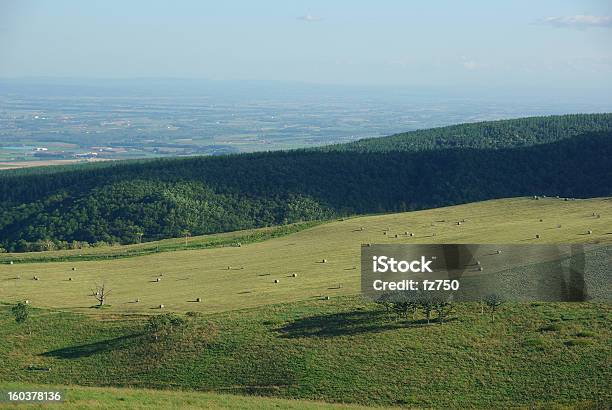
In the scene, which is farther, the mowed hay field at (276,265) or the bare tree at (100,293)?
the mowed hay field at (276,265)

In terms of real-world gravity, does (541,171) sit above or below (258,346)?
above

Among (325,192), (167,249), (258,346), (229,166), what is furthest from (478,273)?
(229,166)

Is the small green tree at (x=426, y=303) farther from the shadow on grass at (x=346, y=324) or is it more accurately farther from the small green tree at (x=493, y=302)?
the small green tree at (x=493, y=302)

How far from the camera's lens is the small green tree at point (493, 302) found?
226 ft

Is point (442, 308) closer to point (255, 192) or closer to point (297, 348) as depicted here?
point (297, 348)

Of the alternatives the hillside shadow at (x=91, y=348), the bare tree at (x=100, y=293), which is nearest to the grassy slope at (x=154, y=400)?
the hillside shadow at (x=91, y=348)

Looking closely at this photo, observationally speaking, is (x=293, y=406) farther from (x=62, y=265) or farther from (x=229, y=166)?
(x=229, y=166)

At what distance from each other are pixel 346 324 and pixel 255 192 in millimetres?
113988

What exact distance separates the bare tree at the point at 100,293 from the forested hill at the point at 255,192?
202 feet

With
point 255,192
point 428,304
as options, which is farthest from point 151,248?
point 428,304

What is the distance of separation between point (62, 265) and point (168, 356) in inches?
1913

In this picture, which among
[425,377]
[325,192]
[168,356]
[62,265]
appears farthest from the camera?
[325,192]

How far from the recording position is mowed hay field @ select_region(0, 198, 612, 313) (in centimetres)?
8262

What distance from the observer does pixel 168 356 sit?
65.7 m
